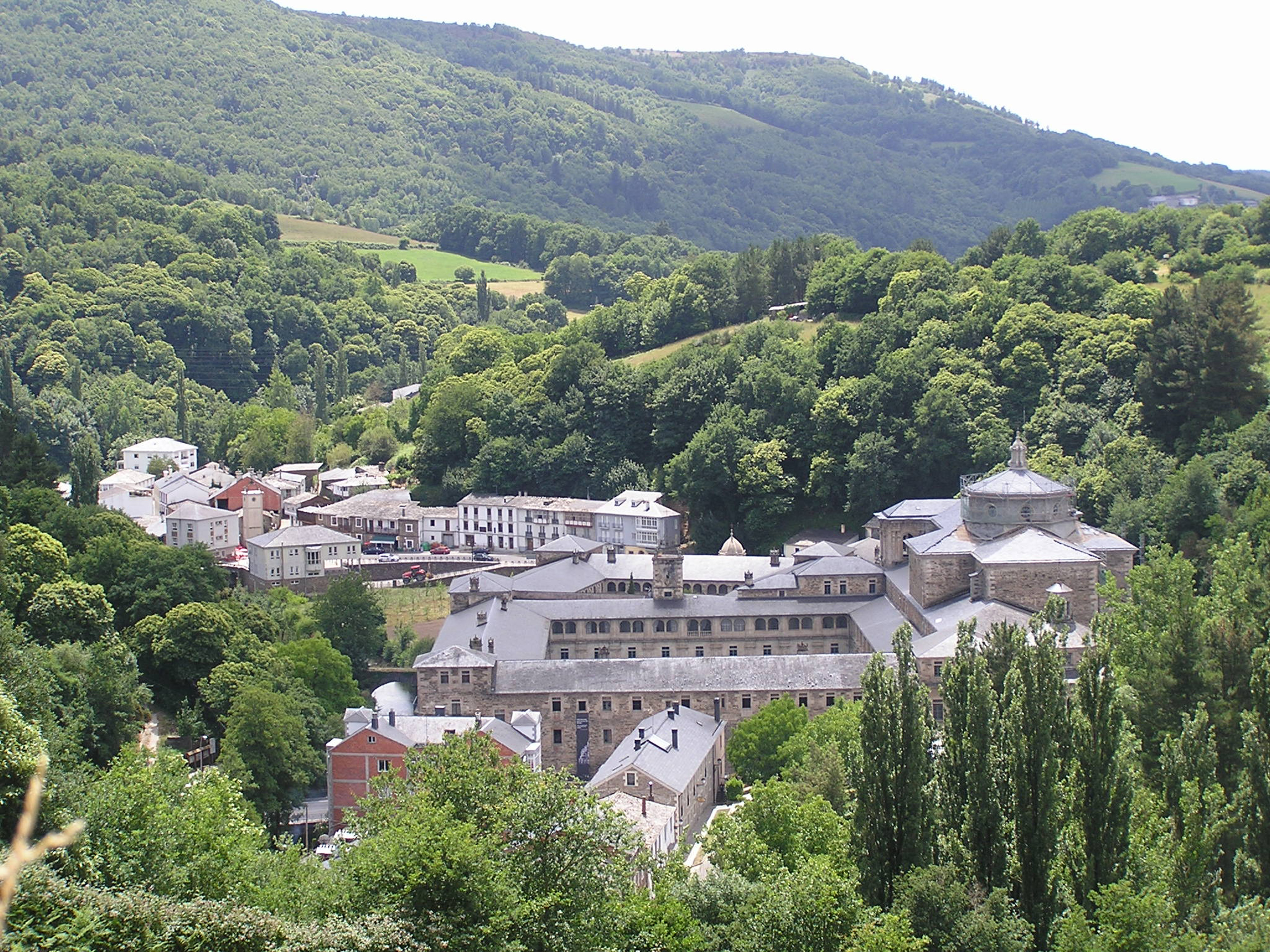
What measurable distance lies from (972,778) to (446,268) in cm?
16728

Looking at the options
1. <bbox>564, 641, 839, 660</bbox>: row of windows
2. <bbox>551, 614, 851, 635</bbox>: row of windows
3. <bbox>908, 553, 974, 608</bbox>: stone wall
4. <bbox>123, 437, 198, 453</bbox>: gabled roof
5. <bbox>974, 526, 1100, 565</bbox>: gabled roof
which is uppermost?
<bbox>974, 526, 1100, 565</bbox>: gabled roof

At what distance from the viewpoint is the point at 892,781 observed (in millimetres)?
31469

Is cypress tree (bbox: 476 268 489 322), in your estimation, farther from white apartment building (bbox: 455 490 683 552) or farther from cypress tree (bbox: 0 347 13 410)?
white apartment building (bbox: 455 490 683 552)

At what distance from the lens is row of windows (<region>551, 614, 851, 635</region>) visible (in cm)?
6681

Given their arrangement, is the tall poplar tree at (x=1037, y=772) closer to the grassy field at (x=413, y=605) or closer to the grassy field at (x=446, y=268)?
the grassy field at (x=413, y=605)


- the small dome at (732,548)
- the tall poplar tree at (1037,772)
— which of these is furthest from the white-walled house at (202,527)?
the tall poplar tree at (1037,772)

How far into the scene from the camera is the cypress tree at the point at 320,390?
128 meters

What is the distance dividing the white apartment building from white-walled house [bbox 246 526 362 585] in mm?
8769

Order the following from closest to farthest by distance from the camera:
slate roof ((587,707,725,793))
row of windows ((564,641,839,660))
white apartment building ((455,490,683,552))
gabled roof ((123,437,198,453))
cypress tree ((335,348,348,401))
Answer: slate roof ((587,707,725,793)) < row of windows ((564,641,839,660)) < white apartment building ((455,490,683,552)) < gabled roof ((123,437,198,453)) < cypress tree ((335,348,348,401))

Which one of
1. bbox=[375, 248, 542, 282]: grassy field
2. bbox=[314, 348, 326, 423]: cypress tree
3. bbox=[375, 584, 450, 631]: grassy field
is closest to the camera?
bbox=[375, 584, 450, 631]: grassy field

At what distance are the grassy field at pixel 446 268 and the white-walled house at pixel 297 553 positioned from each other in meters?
101

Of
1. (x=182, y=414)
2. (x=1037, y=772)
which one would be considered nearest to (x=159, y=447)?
(x=182, y=414)

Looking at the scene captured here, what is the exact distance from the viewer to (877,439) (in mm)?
82562

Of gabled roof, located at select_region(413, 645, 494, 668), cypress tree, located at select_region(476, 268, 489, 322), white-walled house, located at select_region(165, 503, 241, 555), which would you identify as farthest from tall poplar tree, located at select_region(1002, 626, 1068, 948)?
cypress tree, located at select_region(476, 268, 489, 322)
